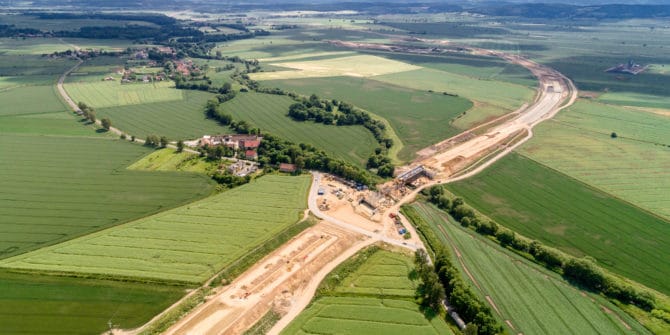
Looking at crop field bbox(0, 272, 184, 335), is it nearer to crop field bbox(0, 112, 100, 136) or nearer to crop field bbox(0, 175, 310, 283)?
crop field bbox(0, 175, 310, 283)

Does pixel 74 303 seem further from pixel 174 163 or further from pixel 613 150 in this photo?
pixel 613 150

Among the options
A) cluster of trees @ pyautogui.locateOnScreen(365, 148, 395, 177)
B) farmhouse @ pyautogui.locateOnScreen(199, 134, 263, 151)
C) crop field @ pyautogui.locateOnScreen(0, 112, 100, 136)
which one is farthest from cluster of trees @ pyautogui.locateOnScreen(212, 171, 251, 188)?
crop field @ pyautogui.locateOnScreen(0, 112, 100, 136)

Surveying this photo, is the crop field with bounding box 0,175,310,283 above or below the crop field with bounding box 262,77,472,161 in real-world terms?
below

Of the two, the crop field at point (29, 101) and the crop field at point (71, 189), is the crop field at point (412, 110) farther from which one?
the crop field at point (29, 101)

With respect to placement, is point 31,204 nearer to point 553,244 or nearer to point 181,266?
point 181,266

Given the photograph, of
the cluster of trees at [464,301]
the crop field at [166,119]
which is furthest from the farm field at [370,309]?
the crop field at [166,119]
